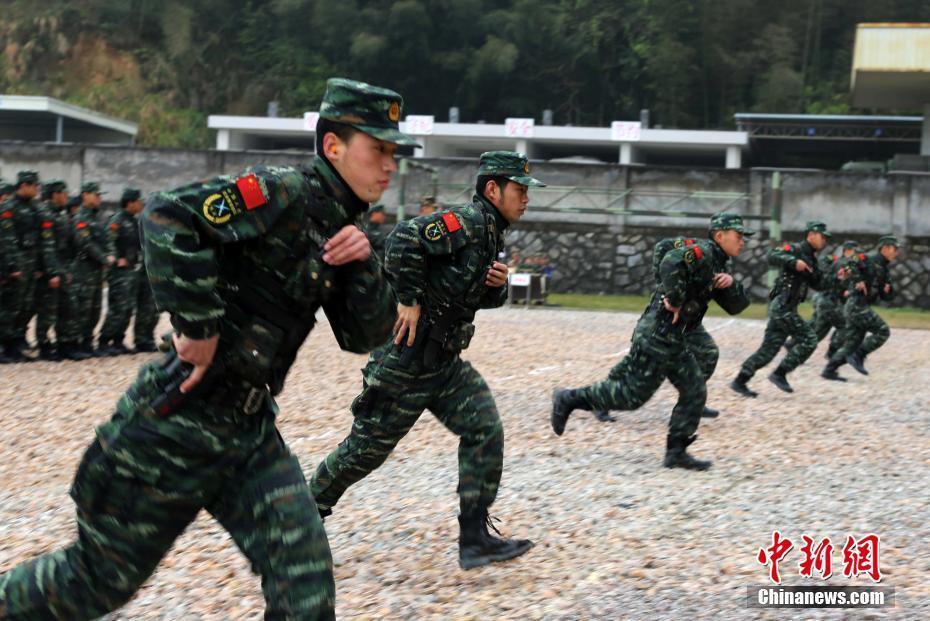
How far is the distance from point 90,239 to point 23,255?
82 cm

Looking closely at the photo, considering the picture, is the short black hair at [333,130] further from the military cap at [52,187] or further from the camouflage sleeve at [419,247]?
the military cap at [52,187]

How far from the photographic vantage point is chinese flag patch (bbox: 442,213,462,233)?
5.14 m

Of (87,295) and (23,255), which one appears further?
(87,295)

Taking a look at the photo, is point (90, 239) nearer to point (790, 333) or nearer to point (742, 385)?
point (742, 385)

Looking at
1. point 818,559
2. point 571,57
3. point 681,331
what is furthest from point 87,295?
point 571,57

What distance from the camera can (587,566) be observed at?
5.19 metres

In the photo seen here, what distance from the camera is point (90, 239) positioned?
42.9 ft

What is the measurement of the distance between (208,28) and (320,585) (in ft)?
204

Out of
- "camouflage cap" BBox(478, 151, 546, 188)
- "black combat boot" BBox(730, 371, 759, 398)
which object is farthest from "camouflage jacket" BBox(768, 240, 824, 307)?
"camouflage cap" BBox(478, 151, 546, 188)

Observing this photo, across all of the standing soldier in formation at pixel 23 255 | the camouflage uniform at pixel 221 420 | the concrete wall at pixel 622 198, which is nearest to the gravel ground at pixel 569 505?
the standing soldier in formation at pixel 23 255

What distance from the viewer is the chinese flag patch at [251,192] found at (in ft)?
10.3

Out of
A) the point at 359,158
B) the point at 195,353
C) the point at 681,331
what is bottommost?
the point at 681,331

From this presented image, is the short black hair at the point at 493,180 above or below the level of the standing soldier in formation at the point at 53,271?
above

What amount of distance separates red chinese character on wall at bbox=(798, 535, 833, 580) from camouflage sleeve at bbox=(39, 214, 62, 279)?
9981 millimetres
